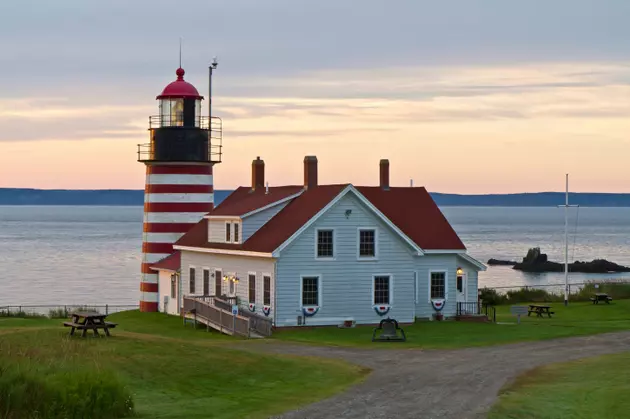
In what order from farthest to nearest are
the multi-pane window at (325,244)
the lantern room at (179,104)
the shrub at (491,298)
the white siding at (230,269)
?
1. the shrub at (491,298)
2. the lantern room at (179,104)
3. the white siding at (230,269)
4. the multi-pane window at (325,244)

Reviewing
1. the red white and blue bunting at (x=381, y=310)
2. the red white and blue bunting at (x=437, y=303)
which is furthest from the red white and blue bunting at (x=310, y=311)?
the red white and blue bunting at (x=437, y=303)

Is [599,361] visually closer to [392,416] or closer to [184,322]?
[392,416]

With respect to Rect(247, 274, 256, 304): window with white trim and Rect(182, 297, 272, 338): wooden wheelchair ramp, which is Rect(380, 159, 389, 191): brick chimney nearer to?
Rect(247, 274, 256, 304): window with white trim

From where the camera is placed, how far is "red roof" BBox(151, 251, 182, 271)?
53625 mm

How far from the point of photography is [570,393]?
2700 cm

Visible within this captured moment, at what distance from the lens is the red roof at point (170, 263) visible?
53625mm

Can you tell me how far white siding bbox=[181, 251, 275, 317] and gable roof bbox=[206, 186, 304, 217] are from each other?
195cm

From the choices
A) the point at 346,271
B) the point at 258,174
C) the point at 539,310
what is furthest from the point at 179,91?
the point at 539,310

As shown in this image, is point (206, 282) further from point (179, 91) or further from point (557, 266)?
point (557, 266)

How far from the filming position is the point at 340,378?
29625 millimetres

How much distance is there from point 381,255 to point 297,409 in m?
21.3

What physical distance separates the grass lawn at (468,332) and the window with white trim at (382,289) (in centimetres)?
144

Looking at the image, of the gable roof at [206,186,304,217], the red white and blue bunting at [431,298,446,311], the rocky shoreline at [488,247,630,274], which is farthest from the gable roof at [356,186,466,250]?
the rocky shoreline at [488,247,630,274]

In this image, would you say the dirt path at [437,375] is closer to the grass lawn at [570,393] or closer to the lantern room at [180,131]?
the grass lawn at [570,393]
